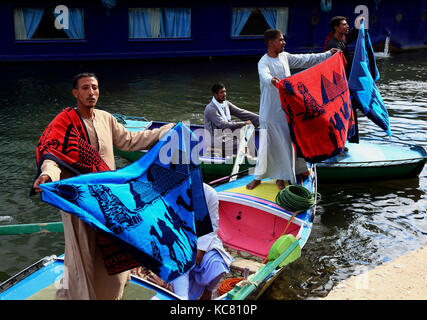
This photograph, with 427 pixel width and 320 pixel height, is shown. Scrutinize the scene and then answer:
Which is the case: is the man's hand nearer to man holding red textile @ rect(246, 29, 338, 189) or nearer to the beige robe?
the beige robe

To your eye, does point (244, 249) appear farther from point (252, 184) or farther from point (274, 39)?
point (274, 39)

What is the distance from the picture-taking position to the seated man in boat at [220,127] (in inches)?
326

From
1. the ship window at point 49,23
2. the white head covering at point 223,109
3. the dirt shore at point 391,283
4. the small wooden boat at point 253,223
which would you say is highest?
the ship window at point 49,23

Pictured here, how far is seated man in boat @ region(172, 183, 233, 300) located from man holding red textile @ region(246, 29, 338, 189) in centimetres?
212

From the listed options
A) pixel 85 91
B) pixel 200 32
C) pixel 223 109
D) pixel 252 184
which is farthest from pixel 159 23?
pixel 85 91

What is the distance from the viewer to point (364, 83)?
24.6ft

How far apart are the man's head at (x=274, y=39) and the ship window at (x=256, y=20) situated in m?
14.2

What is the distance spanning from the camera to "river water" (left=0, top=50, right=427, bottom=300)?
21.2 feet

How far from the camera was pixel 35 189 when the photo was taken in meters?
3.17

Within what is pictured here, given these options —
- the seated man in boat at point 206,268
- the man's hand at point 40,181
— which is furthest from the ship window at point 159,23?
the man's hand at point 40,181

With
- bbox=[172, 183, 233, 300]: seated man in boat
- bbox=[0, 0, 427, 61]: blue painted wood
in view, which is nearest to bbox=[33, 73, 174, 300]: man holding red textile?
bbox=[172, 183, 233, 300]: seated man in boat

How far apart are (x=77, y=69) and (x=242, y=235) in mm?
13588

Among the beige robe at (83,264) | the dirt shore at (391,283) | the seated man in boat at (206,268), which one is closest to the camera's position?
the beige robe at (83,264)

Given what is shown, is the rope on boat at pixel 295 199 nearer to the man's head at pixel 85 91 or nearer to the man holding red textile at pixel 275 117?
the man holding red textile at pixel 275 117
